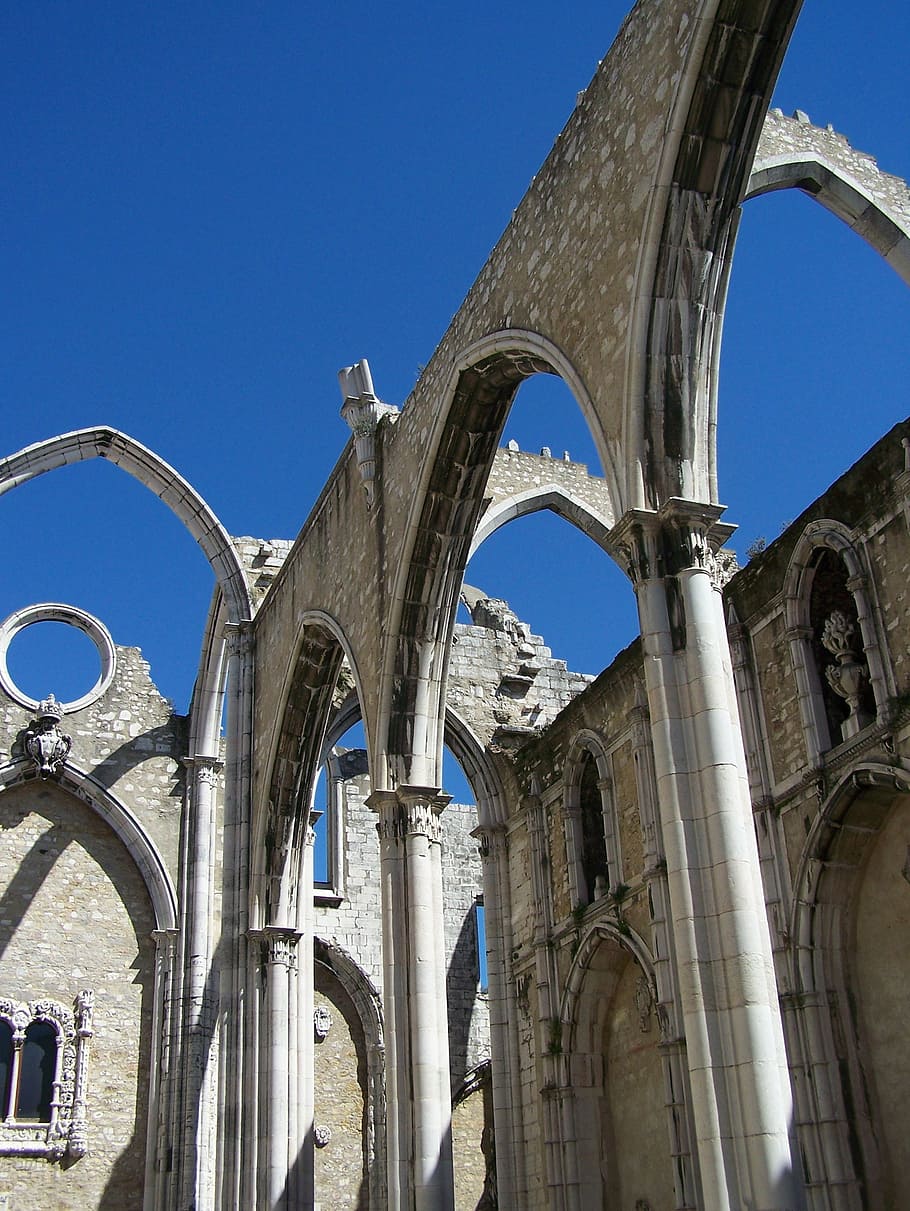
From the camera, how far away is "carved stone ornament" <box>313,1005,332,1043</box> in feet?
58.9

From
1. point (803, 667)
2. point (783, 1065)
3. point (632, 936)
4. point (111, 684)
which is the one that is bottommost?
point (783, 1065)

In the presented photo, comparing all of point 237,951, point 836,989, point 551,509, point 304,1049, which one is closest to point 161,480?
point 551,509

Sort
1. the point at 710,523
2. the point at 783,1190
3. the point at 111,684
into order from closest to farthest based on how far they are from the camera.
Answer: the point at 783,1190
the point at 710,523
the point at 111,684

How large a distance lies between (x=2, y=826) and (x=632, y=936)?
7680 millimetres

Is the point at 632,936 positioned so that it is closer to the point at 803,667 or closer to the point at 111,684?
the point at 803,667

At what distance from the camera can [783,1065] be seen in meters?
5.61

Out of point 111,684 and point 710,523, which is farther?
point 111,684

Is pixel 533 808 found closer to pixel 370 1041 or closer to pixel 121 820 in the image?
pixel 121 820

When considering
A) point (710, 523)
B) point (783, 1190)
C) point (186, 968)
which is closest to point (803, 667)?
point (710, 523)

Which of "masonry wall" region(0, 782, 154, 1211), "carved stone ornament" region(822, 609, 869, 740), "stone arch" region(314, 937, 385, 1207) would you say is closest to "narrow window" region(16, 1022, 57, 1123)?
"masonry wall" region(0, 782, 154, 1211)

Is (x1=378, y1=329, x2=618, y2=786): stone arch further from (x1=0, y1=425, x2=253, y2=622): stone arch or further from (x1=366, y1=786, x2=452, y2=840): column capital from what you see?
(x1=0, y1=425, x2=253, y2=622): stone arch

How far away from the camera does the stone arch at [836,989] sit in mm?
9211

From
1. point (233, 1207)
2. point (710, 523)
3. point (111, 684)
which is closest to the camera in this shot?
point (710, 523)

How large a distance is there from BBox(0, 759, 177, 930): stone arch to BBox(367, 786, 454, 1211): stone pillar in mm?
6275
